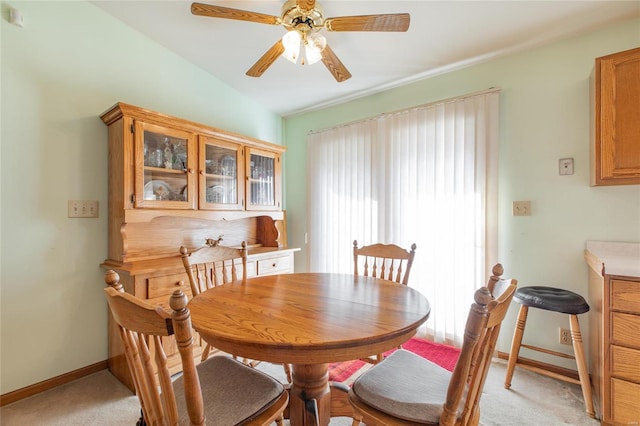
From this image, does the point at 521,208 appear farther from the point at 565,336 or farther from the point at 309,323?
the point at 309,323

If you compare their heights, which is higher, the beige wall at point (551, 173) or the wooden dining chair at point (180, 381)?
the beige wall at point (551, 173)

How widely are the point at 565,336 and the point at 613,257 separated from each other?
2.04 feet

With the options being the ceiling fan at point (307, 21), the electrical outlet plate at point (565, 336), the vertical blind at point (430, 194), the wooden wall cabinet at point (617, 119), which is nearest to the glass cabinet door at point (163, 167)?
the ceiling fan at point (307, 21)

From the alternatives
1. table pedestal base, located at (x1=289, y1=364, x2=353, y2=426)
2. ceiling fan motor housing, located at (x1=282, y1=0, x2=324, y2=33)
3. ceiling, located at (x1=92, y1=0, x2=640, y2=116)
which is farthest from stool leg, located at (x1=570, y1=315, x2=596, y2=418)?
ceiling fan motor housing, located at (x1=282, y1=0, x2=324, y2=33)

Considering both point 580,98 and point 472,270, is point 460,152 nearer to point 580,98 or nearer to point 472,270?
point 580,98

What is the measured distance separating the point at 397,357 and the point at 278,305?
617 mm

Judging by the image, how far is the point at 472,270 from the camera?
7.42 feet

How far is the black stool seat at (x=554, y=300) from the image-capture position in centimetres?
159

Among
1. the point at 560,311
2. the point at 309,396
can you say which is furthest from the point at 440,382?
the point at 560,311

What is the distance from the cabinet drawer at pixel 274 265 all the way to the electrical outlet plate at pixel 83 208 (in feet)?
4.20

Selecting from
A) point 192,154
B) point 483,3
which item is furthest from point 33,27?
point 483,3

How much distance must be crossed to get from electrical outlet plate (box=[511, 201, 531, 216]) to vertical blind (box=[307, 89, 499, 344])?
13 cm

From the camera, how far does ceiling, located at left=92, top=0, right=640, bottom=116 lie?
5.72 ft

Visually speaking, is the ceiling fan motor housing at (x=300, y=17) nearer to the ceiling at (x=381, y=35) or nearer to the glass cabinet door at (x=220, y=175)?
the ceiling at (x=381, y=35)
